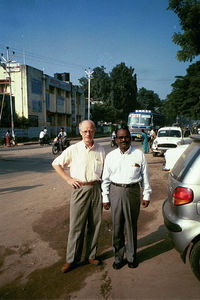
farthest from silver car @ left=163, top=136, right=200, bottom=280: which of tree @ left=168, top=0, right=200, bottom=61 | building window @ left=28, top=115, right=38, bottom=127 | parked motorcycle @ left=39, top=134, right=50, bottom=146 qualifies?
building window @ left=28, top=115, right=38, bottom=127

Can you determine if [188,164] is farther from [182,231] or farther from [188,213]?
[182,231]

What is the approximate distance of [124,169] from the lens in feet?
9.49

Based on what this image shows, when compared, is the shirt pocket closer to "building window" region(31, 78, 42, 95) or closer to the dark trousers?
the dark trousers

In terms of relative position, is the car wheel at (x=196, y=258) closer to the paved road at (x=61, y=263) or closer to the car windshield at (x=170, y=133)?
the paved road at (x=61, y=263)

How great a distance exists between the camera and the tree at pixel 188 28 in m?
7.83

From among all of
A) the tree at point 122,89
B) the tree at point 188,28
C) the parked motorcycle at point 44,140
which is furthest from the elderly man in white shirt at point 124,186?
the tree at point 122,89

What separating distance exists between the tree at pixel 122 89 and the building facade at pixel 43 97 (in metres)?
15.4

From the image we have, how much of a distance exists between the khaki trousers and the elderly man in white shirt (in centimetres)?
13

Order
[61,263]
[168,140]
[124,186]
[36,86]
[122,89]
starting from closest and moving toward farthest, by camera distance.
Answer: [124,186]
[61,263]
[168,140]
[36,86]
[122,89]

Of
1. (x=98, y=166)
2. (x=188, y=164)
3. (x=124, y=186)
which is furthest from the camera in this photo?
(x=98, y=166)

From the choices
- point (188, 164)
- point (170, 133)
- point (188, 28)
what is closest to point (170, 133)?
point (170, 133)

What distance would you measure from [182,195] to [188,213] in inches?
8.0

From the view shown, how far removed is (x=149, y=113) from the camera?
95.7 feet

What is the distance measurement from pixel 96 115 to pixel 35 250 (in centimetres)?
5040
